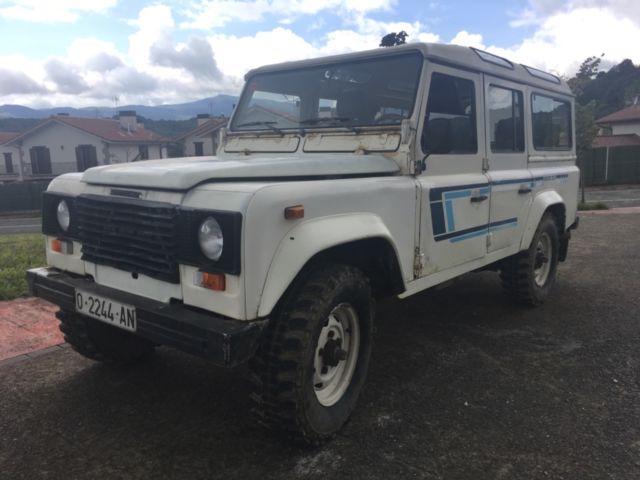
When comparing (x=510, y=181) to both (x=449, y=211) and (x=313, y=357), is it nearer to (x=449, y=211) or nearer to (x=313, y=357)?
(x=449, y=211)

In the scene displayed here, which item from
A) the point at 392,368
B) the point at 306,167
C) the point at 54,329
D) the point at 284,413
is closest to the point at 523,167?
the point at 392,368

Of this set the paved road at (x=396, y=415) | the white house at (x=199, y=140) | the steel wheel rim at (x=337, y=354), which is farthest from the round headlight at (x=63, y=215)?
the white house at (x=199, y=140)

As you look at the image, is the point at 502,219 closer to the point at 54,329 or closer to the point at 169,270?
the point at 169,270

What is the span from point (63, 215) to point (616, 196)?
2161 cm

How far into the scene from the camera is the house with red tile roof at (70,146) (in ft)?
113

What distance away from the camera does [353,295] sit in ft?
9.82

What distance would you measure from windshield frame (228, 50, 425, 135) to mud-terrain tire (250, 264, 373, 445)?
3.99 ft

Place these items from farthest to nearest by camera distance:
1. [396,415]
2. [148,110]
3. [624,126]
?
[148,110], [624,126], [396,415]

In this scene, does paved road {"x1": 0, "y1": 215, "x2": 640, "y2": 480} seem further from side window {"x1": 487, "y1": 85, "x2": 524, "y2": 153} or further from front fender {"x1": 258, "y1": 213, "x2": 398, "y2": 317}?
side window {"x1": 487, "y1": 85, "x2": 524, "y2": 153}

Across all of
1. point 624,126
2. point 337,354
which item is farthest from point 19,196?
point 624,126

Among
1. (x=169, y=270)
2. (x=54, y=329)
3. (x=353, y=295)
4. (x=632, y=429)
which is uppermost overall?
(x=169, y=270)

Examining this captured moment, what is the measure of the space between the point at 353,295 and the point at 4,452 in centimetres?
204

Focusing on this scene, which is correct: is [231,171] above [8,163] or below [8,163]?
below

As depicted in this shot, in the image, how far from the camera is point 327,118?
3910 mm
